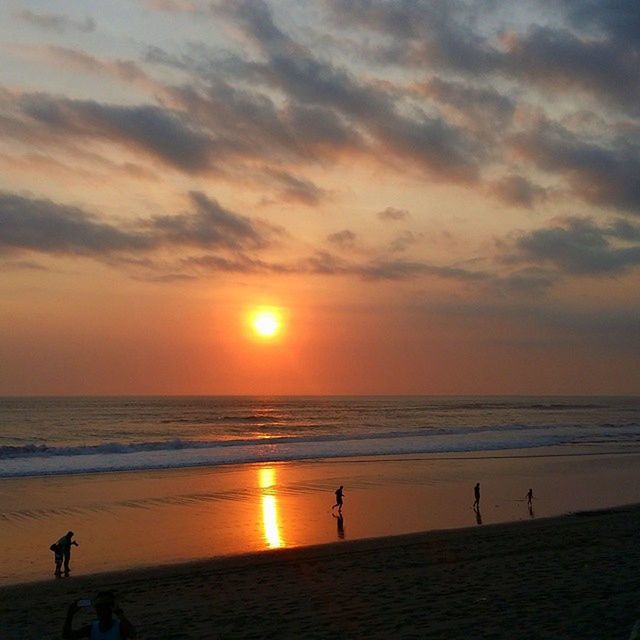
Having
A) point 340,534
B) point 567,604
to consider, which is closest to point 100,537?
point 340,534

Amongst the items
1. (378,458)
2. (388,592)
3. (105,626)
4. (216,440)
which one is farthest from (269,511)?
(216,440)

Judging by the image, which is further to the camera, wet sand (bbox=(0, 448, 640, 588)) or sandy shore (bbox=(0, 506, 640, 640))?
wet sand (bbox=(0, 448, 640, 588))

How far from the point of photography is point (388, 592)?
1395 centimetres

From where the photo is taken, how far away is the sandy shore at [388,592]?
37.7ft

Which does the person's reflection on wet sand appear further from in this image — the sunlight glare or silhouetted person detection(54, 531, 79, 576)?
silhouetted person detection(54, 531, 79, 576)

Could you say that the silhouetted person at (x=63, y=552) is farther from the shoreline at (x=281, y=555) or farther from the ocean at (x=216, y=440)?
the ocean at (x=216, y=440)

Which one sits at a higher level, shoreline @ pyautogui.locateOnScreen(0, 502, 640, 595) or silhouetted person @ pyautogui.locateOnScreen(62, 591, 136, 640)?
silhouetted person @ pyautogui.locateOnScreen(62, 591, 136, 640)

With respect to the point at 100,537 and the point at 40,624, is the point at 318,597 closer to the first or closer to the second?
the point at 40,624

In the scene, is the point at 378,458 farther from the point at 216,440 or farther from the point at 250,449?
the point at 216,440

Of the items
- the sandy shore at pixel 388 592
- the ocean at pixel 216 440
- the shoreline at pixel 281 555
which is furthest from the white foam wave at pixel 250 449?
the sandy shore at pixel 388 592

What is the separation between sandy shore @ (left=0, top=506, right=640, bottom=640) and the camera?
11477mm

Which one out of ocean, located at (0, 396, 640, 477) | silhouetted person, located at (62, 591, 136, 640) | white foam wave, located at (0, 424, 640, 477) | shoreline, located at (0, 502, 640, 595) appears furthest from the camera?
ocean, located at (0, 396, 640, 477)

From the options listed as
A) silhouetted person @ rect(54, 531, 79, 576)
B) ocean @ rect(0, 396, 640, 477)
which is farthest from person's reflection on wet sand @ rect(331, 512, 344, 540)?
ocean @ rect(0, 396, 640, 477)

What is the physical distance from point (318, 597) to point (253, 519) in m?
11.7
